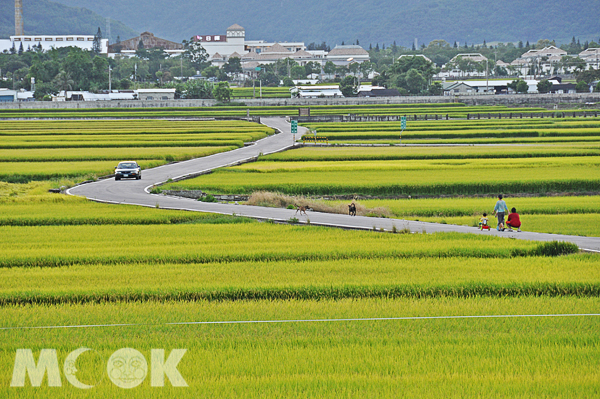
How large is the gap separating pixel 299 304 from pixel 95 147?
2273 inches

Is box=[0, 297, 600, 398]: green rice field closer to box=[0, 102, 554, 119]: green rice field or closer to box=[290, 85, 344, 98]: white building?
box=[0, 102, 554, 119]: green rice field

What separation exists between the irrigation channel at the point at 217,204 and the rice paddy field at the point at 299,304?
1.62 meters

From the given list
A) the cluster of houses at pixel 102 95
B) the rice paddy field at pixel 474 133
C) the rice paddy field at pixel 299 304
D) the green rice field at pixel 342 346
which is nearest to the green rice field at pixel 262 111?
the cluster of houses at pixel 102 95

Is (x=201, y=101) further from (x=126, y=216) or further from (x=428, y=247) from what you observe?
(x=428, y=247)

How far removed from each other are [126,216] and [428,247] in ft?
47.8

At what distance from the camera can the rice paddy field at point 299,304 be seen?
11.3 metres

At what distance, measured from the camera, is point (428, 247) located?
74.8 feet

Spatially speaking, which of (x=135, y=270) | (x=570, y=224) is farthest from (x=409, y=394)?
(x=570, y=224)

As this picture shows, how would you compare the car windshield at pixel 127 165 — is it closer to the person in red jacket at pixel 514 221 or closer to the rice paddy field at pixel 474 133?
the person in red jacket at pixel 514 221

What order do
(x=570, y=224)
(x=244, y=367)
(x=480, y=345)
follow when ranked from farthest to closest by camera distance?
(x=570, y=224) < (x=480, y=345) < (x=244, y=367)

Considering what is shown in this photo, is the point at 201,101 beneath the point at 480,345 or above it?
above

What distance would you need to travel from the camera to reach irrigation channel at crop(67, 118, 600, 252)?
2598 centimetres

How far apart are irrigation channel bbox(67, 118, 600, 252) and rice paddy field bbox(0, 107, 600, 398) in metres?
1.62

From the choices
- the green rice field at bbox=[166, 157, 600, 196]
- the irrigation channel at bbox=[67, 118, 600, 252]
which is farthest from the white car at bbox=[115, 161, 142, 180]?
the green rice field at bbox=[166, 157, 600, 196]
